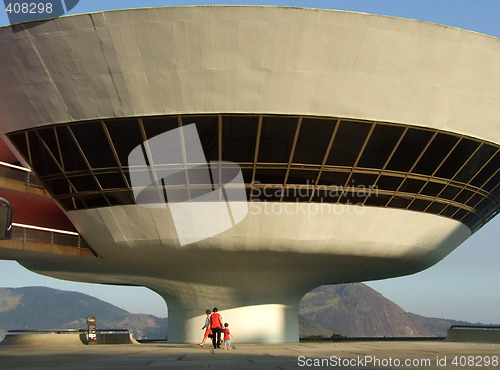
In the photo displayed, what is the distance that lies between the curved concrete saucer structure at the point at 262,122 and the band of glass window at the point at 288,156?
53 mm

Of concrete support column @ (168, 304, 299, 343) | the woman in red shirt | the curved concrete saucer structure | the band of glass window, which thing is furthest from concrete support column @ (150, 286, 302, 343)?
the band of glass window

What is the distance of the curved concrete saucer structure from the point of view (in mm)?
22375

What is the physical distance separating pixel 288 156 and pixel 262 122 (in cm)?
171

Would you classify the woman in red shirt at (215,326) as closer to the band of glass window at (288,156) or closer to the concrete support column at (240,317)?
the band of glass window at (288,156)

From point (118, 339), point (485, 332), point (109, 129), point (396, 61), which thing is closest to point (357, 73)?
point (396, 61)

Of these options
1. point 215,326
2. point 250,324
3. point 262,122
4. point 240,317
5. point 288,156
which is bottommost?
point 215,326

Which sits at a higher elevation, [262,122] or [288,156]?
[262,122]

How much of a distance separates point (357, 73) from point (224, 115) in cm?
509

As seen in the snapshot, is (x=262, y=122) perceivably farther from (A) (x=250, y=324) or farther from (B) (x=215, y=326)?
(A) (x=250, y=324)

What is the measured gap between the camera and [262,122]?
2333 centimetres

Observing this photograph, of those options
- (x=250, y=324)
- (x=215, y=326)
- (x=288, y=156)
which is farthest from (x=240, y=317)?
(x=288, y=156)

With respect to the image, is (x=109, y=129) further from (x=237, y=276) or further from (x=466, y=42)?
(x=466, y=42)

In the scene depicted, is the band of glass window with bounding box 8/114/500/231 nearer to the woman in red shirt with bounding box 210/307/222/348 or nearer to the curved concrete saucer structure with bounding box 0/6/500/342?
the curved concrete saucer structure with bounding box 0/6/500/342

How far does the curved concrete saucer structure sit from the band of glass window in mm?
53
